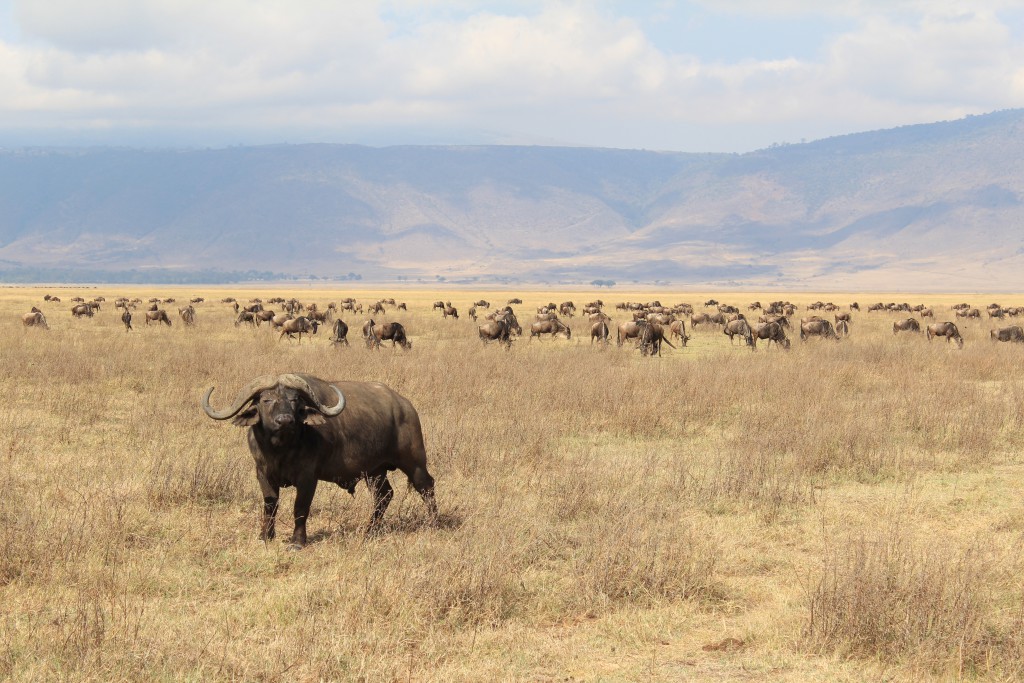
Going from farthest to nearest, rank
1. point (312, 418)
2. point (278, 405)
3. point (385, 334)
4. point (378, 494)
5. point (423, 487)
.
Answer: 1. point (385, 334)
2. point (378, 494)
3. point (423, 487)
4. point (312, 418)
5. point (278, 405)

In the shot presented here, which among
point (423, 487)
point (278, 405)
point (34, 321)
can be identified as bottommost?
point (423, 487)

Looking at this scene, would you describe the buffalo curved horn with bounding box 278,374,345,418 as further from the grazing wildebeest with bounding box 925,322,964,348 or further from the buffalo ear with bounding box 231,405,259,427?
the grazing wildebeest with bounding box 925,322,964,348

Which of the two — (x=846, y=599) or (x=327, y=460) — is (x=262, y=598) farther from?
(x=846, y=599)

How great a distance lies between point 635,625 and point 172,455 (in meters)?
6.25

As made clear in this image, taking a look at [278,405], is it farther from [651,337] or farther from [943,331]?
[943,331]

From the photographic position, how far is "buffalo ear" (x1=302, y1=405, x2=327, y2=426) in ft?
23.5

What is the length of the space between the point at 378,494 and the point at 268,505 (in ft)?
3.24

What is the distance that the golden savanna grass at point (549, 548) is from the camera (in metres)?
5.49

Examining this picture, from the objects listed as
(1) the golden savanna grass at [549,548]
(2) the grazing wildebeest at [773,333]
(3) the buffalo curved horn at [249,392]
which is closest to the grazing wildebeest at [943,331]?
(2) the grazing wildebeest at [773,333]

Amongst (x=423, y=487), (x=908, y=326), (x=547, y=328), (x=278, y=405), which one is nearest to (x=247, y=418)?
(x=278, y=405)

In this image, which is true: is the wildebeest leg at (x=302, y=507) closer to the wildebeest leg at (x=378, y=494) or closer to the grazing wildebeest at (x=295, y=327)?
the wildebeest leg at (x=378, y=494)

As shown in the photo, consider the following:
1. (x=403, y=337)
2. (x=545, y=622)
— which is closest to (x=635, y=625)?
(x=545, y=622)

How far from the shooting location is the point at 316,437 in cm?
743

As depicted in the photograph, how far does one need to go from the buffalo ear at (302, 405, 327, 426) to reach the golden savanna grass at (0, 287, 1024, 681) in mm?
909
